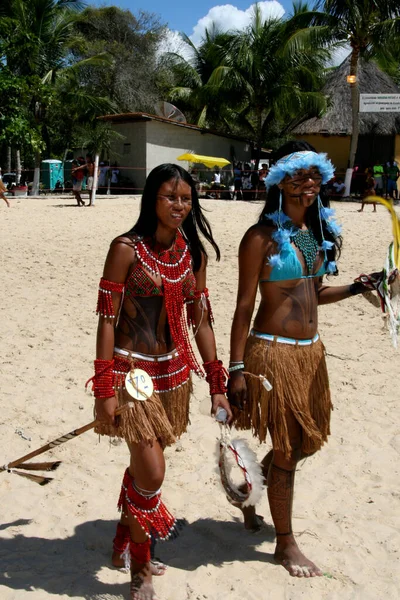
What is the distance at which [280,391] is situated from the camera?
3076 millimetres

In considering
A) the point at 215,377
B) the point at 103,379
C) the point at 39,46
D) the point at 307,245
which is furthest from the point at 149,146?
the point at 103,379

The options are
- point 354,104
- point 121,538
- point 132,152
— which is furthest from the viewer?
point 132,152

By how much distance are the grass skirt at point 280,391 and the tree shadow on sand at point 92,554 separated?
0.68 metres

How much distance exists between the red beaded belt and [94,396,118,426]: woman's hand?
0.09 metres

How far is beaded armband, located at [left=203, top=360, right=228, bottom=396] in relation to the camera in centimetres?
306

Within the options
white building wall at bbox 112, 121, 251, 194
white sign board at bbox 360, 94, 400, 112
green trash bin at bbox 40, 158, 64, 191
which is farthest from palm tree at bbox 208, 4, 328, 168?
green trash bin at bbox 40, 158, 64, 191

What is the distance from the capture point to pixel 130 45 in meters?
37.6

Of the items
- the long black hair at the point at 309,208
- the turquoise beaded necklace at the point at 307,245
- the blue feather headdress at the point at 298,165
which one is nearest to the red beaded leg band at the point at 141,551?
the turquoise beaded necklace at the point at 307,245

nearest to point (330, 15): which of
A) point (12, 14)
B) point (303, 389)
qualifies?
point (12, 14)

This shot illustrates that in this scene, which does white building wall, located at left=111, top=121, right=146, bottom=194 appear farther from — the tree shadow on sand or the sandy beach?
the tree shadow on sand

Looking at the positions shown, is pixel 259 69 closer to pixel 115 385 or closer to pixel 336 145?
pixel 336 145

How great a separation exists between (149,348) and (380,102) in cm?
1902

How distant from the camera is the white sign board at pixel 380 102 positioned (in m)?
19.8

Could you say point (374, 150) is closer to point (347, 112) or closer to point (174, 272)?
point (347, 112)
